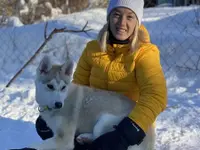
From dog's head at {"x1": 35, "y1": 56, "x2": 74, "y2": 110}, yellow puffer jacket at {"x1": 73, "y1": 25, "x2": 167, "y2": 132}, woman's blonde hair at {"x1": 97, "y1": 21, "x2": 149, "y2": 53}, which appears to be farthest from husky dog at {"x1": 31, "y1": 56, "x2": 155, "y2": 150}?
woman's blonde hair at {"x1": 97, "y1": 21, "x2": 149, "y2": 53}

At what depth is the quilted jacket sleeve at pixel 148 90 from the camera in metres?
2.88

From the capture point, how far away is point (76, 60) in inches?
281

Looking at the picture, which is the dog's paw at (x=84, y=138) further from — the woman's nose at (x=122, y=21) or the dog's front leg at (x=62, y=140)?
the woman's nose at (x=122, y=21)

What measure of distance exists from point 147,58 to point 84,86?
590mm

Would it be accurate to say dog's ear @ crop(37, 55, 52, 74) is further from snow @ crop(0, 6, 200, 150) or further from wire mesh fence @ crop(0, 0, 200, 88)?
wire mesh fence @ crop(0, 0, 200, 88)

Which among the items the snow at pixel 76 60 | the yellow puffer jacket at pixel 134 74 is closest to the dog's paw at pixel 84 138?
the yellow puffer jacket at pixel 134 74

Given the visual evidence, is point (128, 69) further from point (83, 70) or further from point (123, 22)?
point (83, 70)

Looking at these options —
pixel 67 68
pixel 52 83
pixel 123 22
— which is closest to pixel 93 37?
pixel 67 68

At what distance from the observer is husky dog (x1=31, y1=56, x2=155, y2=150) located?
3067 mm

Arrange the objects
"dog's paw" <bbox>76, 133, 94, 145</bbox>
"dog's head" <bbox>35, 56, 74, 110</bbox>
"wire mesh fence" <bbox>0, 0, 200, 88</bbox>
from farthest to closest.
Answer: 1. "wire mesh fence" <bbox>0, 0, 200, 88</bbox>
2. "dog's head" <bbox>35, 56, 74, 110</bbox>
3. "dog's paw" <bbox>76, 133, 94, 145</bbox>

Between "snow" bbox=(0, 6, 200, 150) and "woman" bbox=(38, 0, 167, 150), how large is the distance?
1.36 metres

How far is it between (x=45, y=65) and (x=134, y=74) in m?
0.69

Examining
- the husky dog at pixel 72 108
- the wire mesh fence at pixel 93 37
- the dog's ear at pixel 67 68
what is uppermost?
the dog's ear at pixel 67 68

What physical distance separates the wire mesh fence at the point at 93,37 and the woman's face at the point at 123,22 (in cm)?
333
